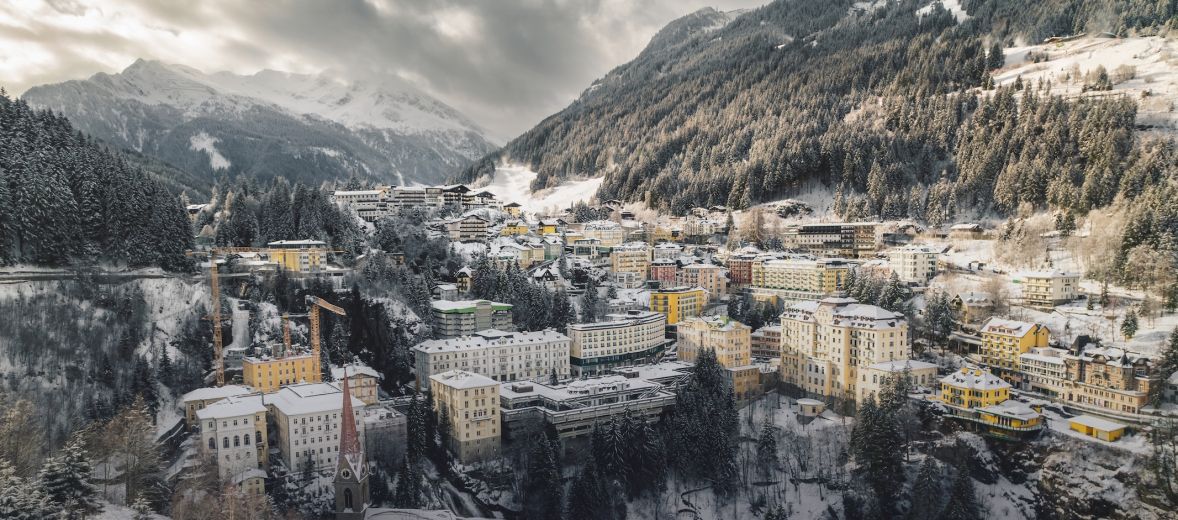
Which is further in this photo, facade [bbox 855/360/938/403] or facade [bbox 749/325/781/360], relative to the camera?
facade [bbox 749/325/781/360]

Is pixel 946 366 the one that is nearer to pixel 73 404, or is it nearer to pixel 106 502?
pixel 106 502

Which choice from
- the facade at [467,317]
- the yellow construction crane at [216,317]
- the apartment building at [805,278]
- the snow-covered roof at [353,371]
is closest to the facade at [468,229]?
the facade at [467,317]

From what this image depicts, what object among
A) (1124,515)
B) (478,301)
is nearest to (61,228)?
(478,301)

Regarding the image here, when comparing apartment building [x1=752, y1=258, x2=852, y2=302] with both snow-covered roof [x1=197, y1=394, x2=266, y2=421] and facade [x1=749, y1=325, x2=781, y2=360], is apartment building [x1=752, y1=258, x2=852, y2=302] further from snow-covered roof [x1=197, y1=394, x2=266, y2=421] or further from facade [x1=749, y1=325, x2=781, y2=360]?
snow-covered roof [x1=197, y1=394, x2=266, y2=421]

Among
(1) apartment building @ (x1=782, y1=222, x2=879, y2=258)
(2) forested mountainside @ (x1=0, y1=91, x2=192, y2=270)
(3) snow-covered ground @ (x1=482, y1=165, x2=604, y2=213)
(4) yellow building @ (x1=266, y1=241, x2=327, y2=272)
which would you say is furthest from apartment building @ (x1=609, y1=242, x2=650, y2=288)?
(2) forested mountainside @ (x1=0, y1=91, x2=192, y2=270)

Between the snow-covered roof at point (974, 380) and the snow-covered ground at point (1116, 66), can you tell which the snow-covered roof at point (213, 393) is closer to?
the snow-covered roof at point (974, 380)

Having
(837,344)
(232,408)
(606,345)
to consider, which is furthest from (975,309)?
(232,408)

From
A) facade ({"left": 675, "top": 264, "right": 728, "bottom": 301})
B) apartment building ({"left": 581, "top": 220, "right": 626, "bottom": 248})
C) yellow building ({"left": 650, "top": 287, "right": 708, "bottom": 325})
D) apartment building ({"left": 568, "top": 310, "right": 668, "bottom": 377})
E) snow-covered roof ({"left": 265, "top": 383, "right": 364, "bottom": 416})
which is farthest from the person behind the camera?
apartment building ({"left": 581, "top": 220, "right": 626, "bottom": 248})
